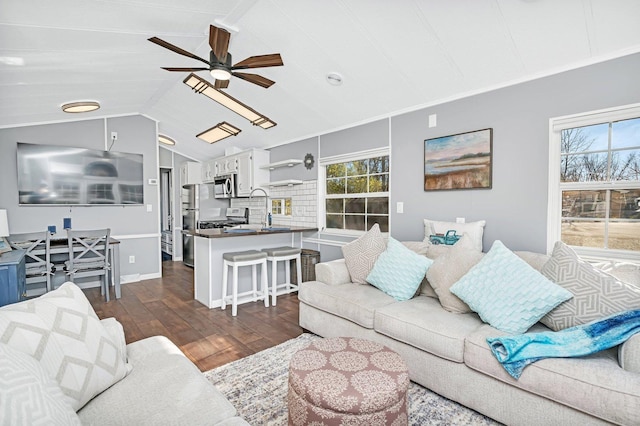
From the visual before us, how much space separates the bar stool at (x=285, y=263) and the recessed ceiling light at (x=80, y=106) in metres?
3.00

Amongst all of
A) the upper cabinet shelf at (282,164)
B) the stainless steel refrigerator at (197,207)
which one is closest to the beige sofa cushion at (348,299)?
Result: the upper cabinet shelf at (282,164)

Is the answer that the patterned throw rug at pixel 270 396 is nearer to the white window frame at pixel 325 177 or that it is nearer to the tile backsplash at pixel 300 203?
the white window frame at pixel 325 177

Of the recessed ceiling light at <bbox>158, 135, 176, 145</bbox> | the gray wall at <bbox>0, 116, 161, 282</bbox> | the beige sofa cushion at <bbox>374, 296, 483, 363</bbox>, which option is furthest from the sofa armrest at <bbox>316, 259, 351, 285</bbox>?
the recessed ceiling light at <bbox>158, 135, 176, 145</bbox>

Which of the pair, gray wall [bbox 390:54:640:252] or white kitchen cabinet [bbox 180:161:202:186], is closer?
gray wall [bbox 390:54:640:252]

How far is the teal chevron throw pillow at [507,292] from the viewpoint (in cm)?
182

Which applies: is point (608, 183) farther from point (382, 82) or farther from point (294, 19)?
point (294, 19)

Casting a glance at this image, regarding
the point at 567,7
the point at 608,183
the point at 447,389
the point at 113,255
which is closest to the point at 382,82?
the point at 567,7

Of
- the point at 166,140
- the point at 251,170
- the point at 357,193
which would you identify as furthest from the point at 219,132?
the point at 357,193

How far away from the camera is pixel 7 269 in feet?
7.96

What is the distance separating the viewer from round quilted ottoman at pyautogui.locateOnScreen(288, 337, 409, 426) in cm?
128

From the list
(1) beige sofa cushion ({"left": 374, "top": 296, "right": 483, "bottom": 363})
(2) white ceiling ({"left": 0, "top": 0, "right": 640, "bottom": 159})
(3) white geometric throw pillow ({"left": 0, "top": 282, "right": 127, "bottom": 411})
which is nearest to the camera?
(3) white geometric throw pillow ({"left": 0, "top": 282, "right": 127, "bottom": 411})

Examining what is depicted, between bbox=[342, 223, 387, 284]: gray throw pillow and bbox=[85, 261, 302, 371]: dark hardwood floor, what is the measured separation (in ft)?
2.61

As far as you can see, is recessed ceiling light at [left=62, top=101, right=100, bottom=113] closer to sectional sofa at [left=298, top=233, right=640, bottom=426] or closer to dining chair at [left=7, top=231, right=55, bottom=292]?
dining chair at [left=7, top=231, right=55, bottom=292]

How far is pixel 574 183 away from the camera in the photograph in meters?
2.58
